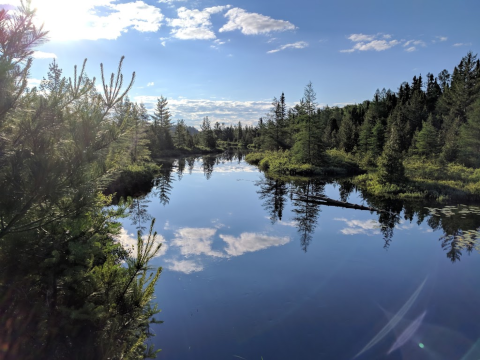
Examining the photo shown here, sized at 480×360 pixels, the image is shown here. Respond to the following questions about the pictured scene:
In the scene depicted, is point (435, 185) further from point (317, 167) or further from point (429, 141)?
point (429, 141)

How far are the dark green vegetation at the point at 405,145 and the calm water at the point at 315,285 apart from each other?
666 centimetres

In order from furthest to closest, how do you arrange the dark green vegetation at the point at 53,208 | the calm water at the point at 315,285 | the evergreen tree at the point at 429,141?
the evergreen tree at the point at 429,141
the calm water at the point at 315,285
the dark green vegetation at the point at 53,208

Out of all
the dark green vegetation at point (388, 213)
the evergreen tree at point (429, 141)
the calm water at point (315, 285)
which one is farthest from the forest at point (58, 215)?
the evergreen tree at point (429, 141)

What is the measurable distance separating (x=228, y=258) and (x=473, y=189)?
21.8m

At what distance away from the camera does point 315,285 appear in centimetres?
890

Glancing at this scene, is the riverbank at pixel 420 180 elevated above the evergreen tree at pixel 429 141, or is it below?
below

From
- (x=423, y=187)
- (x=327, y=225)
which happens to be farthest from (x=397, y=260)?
(x=423, y=187)

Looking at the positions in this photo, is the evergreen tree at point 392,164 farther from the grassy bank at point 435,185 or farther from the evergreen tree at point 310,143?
the evergreen tree at point 310,143

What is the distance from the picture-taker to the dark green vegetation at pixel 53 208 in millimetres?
3422

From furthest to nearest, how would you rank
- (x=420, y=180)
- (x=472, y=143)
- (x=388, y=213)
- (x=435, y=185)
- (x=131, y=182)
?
(x=472, y=143) → (x=131, y=182) → (x=420, y=180) → (x=435, y=185) → (x=388, y=213)

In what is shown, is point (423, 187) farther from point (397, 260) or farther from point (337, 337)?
point (337, 337)

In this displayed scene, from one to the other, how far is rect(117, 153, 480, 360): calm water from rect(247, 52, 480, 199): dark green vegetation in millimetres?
6663

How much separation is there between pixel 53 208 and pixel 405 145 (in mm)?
51802

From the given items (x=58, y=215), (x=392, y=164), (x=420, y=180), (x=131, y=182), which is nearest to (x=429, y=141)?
(x=420, y=180)
